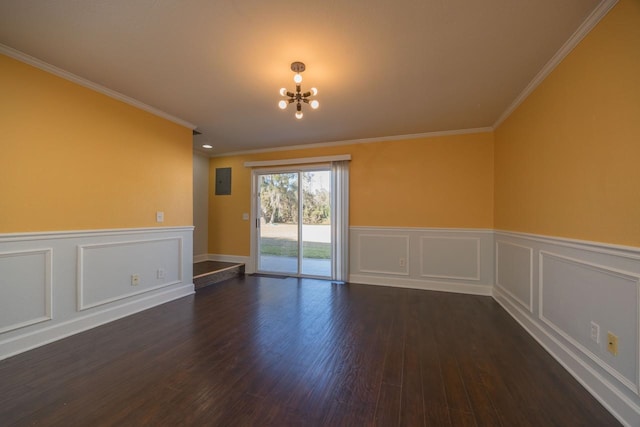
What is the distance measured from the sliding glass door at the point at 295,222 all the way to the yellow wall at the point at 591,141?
9.73ft

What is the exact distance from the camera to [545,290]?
93.9 inches

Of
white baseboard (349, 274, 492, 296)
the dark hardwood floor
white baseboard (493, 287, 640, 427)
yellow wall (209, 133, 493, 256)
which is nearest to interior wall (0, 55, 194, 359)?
the dark hardwood floor

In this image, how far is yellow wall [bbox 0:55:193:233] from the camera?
221cm

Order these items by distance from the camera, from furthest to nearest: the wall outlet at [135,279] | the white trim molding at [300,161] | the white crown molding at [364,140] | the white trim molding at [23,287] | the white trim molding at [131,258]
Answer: the white trim molding at [300,161] → the white crown molding at [364,140] → the wall outlet at [135,279] → the white trim molding at [131,258] → the white trim molding at [23,287]

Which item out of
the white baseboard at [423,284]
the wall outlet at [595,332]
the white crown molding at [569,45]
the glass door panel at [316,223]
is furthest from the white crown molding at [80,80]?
the wall outlet at [595,332]

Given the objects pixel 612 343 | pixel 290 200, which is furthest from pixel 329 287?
pixel 612 343

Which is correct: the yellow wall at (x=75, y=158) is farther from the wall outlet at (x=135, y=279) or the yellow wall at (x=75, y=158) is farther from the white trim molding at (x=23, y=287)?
the wall outlet at (x=135, y=279)

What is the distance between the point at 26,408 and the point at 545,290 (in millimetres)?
4038

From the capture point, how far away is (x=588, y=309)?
184 cm

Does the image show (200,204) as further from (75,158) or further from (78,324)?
(78,324)

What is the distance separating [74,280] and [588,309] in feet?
14.7

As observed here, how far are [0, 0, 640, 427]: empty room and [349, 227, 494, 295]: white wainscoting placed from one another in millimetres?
43

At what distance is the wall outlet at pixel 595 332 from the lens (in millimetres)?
1749

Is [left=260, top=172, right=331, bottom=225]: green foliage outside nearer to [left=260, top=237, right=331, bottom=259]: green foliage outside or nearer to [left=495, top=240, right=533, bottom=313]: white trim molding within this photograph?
[left=260, top=237, right=331, bottom=259]: green foliage outside
